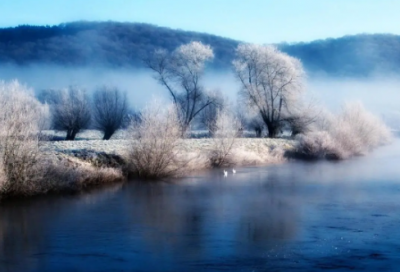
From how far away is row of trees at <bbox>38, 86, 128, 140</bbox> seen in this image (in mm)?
29516

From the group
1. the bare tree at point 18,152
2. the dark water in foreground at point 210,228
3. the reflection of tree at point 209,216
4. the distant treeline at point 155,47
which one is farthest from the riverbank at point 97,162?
the distant treeline at point 155,47

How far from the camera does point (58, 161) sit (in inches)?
640

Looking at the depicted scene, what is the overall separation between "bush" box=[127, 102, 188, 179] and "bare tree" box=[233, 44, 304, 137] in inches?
491

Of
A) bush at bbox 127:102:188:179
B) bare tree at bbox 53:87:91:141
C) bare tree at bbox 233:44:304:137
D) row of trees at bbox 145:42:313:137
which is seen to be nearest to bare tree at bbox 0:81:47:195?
bush at bbox 127:102:188:179

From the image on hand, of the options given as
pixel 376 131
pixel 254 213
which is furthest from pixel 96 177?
pixel 376 131

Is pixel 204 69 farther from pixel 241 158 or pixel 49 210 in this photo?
pixel 49 210

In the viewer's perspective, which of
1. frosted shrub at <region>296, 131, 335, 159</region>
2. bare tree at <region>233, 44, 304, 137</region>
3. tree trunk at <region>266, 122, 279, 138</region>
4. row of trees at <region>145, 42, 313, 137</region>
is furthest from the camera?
tree trunk at <region>266, 122, 279, 138</region>

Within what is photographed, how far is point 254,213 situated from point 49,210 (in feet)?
15.8

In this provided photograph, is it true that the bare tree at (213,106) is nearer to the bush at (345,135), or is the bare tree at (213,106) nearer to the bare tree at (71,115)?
the bush at (345,135)

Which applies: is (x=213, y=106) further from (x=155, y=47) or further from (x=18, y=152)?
(x=155, y=47)

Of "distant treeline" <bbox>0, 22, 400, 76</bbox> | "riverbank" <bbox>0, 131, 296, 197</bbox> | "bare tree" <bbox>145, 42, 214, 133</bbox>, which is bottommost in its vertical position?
"riverbank" <bbox>0, 131, 296, 197</bbox>

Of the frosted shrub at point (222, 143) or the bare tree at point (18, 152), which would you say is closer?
the bare tree at point (18, 152)

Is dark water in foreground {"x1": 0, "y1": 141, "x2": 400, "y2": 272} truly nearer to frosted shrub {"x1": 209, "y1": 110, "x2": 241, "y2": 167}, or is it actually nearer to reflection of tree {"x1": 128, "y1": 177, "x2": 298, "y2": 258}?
reflection of tree {"x1": 128, "y1": 177, "x2": 298, "y2": 258}

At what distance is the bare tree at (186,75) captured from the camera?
3064 centimetres
